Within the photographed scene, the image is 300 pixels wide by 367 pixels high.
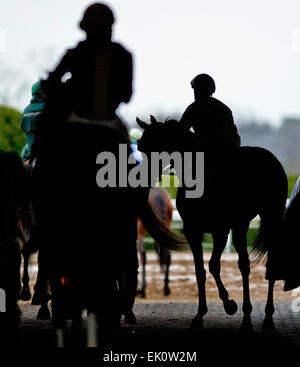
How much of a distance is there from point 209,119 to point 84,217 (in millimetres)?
3220

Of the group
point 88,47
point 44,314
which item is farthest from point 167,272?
point 88,47

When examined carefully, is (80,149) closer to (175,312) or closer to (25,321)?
(25,321)

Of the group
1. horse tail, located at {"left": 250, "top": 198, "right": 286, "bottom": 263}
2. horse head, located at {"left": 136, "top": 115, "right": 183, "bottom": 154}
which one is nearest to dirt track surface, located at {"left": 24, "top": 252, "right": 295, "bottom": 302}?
horse tail, located at {"left": 250, "top": 198, "right": 286, "bottom": 263}

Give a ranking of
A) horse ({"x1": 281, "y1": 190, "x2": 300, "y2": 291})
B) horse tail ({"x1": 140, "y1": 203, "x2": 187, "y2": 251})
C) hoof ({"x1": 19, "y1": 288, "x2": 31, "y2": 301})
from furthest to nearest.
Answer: hoof ({"x1": 19, "y1": 288, "x2": 31, "y2": 301}), horse tail ({"x1": 140, "y1": 203, "x2": 187, "y2": 251}), horse ({"x1": 281, "y1": 190, "x2": 300, "y2": 291})

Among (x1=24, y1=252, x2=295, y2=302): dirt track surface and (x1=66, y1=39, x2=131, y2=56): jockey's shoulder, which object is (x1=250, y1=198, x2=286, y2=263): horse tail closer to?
(x1=66, y1=39, x2=131, y2=56): jockey's shoulder

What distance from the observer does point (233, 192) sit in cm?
917

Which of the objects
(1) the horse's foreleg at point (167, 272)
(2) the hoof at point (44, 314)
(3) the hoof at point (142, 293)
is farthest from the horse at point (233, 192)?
(1) the horse's foreleg at point (167, 272)

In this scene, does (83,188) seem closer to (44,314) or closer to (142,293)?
(44,314)

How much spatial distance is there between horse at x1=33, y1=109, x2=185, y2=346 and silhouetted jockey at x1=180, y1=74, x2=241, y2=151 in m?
2.82

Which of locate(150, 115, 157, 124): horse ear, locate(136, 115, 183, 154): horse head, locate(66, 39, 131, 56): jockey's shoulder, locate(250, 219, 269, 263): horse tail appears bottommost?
locate(250, 219, 269, 263): horse tail

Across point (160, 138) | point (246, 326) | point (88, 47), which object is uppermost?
point (88, 47)

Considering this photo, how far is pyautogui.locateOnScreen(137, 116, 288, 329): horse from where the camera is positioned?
29.9 feet

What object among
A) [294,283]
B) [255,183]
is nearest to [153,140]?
[255,183]

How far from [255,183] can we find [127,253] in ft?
9.66
